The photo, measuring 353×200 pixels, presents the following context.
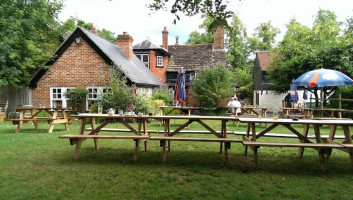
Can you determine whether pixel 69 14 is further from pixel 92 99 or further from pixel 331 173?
pixel 331 173

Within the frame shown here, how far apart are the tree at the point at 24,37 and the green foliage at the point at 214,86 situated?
10106mm

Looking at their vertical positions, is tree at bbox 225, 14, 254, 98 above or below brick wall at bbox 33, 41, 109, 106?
above

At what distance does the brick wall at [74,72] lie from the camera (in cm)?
1403

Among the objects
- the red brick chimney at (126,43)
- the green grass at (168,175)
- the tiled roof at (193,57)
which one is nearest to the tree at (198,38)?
the tiled roof at (193,57)

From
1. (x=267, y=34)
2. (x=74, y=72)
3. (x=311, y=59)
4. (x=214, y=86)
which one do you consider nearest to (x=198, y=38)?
(x=267, y=34)

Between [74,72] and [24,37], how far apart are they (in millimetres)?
3219

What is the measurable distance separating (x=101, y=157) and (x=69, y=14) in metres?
18.6

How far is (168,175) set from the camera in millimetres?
4367

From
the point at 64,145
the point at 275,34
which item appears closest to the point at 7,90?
the point at 64,145

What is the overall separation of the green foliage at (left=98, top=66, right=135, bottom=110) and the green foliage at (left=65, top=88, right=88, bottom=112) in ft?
4.58

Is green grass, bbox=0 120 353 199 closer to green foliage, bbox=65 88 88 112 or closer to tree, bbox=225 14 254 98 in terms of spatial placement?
green foliage, bbox=65 88 88 112

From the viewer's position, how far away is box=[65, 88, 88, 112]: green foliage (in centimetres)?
1333

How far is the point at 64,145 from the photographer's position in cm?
666

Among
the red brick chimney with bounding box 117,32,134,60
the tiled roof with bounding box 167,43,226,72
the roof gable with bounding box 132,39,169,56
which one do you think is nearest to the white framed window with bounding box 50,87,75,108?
the red brick chimney with bounding box 117,32,134,60
